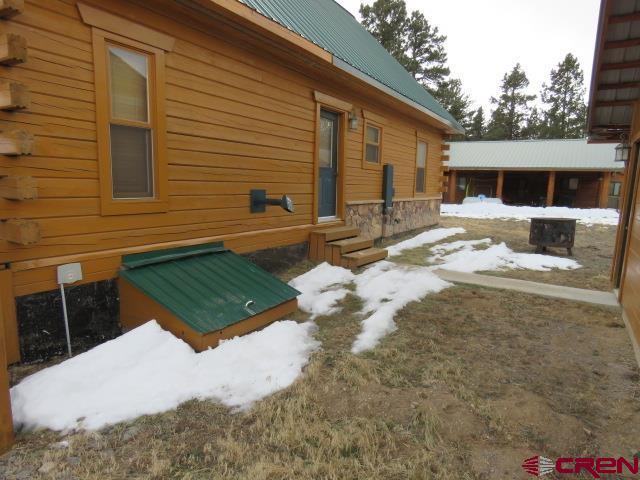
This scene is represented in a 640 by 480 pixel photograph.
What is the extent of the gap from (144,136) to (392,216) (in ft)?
22.1

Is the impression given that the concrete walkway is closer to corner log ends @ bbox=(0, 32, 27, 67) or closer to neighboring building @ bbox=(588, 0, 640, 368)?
neighboring building @ bbox=(588, 0, 640, 368)

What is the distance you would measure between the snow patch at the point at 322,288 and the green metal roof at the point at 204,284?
1.30ft

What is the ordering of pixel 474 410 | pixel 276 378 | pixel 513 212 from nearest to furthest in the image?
1. pixel 474 410
2. pixel 276 378
3. pixel 513 212

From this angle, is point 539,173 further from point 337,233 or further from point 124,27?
point 124,27

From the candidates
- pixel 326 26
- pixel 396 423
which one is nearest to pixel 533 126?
pixel 326 26

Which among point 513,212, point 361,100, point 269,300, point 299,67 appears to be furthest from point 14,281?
point 513,212

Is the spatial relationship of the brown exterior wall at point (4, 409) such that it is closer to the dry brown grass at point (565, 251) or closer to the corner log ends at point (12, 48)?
the corner log ends at point (12, 48)

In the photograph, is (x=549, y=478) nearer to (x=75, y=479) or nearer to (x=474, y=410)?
(x=474, y=410)

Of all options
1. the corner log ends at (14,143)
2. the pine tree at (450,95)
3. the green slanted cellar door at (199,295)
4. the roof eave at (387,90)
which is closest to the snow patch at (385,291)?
the green slanted cellar door at (199,295)

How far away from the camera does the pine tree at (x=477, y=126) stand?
156ft

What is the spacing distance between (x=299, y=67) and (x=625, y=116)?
17.2ft

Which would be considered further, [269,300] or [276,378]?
[269,300]

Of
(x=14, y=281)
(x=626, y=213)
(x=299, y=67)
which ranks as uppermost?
(x=299, y=67)

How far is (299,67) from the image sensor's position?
20.0 ft
